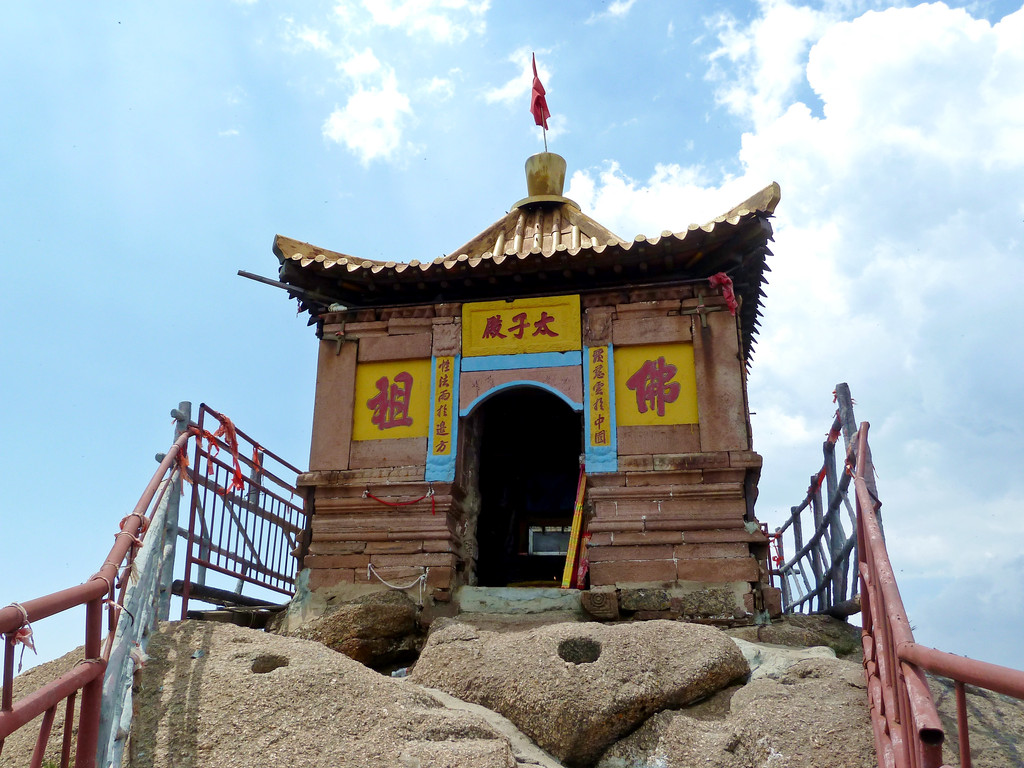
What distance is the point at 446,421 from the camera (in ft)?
30.7

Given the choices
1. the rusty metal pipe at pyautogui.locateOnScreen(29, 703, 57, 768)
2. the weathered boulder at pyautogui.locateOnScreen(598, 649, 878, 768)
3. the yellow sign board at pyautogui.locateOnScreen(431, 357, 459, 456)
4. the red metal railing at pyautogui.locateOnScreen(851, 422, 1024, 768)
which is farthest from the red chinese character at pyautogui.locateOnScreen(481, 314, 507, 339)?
the rusty metal pipe at pyautogui.locateOnScreen(29, 703, 57, 768)

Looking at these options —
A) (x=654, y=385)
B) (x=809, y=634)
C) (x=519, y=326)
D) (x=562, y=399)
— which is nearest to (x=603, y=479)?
(x=562, y=399)

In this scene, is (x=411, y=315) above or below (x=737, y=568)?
above

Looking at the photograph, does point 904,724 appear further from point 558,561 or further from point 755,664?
point 558,561

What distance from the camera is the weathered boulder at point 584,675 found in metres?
5.41

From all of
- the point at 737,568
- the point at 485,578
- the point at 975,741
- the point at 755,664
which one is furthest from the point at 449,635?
the point at 485,578

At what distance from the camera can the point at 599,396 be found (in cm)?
916

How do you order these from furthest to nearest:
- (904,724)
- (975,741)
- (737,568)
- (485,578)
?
1. (485,578)
2. (737,568)
3. (975,741)
4. (904,724)

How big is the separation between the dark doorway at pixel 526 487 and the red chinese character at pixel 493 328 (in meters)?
3.30

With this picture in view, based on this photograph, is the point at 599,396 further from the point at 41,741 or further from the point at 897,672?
the point at 41,741

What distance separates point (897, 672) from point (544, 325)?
6.28 meters

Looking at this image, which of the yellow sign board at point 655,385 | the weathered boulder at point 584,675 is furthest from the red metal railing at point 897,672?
the yellow sign board at point 655,385

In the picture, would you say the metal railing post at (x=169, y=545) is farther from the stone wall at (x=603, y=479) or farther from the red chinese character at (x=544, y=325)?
the red chinese character at (x=544, y=325)

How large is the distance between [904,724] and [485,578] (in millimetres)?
9753
